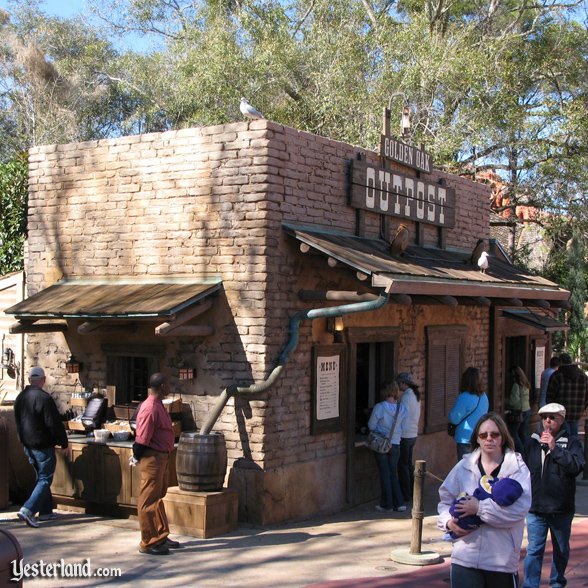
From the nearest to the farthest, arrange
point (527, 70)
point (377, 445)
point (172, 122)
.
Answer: point (377, 445)
point (527, 70)
point (172, 122)

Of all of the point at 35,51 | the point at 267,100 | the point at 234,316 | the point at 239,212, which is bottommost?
the point at 234,316

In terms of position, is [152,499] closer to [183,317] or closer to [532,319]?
[183,317]

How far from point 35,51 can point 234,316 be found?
29.0 metres

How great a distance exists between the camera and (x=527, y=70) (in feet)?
85.8

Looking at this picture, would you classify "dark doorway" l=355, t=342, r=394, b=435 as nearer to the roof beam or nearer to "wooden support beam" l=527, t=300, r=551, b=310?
"wooden support beam" l=527, t=300, r=551, b=310

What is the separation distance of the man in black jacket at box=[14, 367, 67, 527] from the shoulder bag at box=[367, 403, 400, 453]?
3.66 meters

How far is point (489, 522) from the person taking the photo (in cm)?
504

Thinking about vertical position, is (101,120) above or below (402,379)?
above

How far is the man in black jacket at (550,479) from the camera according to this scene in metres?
6.77

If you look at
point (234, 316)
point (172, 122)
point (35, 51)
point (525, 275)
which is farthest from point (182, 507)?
point (35, 51)

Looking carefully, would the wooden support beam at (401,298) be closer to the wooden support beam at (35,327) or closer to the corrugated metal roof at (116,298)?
the corrugated metal roof at (116,298)

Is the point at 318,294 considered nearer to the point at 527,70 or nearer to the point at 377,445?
the point at 377,445

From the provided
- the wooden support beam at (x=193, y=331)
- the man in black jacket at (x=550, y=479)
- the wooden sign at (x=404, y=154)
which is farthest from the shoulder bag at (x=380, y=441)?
the man in black jacket at (x=550, y=479)

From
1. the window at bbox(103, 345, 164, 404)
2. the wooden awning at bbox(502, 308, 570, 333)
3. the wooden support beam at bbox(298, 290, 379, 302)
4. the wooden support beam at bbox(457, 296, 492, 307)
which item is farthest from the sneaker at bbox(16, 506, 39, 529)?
the wooden awning at bbox(502, 308, 570, 333)
